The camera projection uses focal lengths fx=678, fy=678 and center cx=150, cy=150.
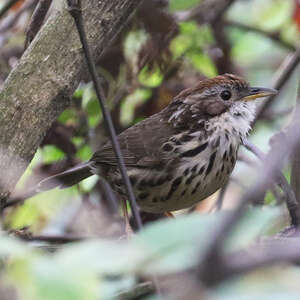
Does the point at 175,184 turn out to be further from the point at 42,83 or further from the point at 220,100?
the point at 42,83

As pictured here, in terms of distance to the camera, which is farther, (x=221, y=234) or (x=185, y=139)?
(x=185, y=139)

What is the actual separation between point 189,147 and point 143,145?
1.02 feet

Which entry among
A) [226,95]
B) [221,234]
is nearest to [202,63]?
[226,95]

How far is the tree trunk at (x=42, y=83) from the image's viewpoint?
2.53 metres

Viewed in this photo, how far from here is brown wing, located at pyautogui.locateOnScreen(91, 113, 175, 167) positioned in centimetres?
382

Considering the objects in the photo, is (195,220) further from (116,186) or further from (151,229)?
(116,186)

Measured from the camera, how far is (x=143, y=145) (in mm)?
3914

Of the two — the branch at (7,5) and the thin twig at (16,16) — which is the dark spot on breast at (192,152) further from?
the thin twig at (16,16)

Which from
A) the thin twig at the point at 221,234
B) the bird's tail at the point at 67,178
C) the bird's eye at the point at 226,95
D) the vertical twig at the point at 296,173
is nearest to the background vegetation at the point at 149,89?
the vertical twig at the point at 296,173

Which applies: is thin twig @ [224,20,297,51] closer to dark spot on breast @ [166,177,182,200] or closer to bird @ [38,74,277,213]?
bird @ [38,74,277,213]

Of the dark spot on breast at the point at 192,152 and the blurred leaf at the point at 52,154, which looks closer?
the dark spot on breast at the point at 192,152

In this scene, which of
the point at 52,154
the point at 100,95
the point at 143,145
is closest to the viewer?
the point at 100,95

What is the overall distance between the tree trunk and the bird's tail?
1.34 m

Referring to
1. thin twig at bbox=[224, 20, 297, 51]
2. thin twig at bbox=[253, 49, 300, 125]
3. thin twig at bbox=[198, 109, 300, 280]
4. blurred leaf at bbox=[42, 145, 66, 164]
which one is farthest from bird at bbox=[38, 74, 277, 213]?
thin twig at bbox=[198, 109, 300, 280]
